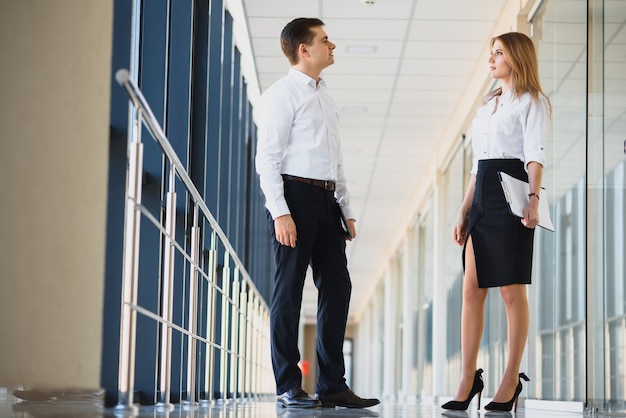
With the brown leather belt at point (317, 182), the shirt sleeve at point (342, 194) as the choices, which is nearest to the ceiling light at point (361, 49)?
the shirt sleeve at point (342, 194)

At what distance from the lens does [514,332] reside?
300cm

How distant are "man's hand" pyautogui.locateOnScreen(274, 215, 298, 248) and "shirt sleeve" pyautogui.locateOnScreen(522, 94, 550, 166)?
2.76ft

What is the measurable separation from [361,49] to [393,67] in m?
0.50

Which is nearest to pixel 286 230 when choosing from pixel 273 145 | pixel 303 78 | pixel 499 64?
pixel 273 145

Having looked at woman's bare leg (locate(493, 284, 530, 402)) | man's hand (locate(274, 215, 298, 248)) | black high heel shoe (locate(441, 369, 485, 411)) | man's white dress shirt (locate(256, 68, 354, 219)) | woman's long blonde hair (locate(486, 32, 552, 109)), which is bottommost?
black high heel shoe (locate(441, 369, 485, 411))

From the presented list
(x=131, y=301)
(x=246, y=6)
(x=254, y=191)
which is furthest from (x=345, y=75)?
(x=131, y=301)

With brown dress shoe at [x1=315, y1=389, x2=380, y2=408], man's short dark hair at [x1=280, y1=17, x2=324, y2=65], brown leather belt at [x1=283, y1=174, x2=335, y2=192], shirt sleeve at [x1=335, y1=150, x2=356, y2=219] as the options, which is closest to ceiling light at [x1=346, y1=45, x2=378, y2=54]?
man's short dark hair at [x1=280, y1=17, x2=324, y2=65]

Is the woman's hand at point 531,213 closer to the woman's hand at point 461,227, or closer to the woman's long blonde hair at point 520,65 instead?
the woman's hand at point 461,227

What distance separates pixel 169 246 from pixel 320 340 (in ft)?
2.29

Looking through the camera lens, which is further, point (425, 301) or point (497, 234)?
point (425, 301)

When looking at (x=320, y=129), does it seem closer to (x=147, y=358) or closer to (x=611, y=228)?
(x=147, y=358)

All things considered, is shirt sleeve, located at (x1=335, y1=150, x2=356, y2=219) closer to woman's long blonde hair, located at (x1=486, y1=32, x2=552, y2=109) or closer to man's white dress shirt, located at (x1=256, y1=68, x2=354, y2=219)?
man's white dress shirt, located at (x1=256, y1=68, x2=354, y2=219)

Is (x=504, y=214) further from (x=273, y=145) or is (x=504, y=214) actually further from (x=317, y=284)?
(x=273, y=145)

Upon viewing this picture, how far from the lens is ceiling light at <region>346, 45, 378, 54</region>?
6621 mm
